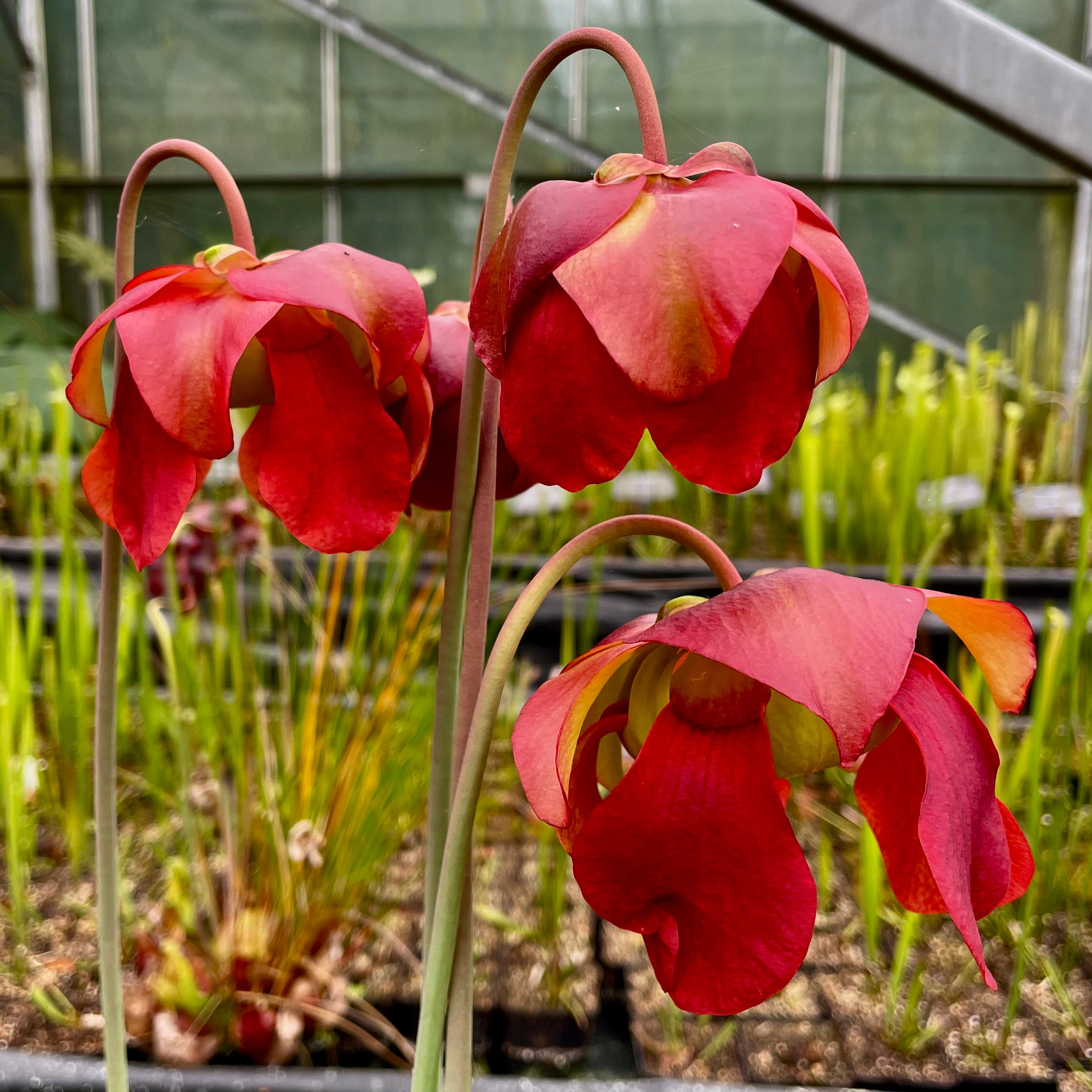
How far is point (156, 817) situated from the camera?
2.60 feet

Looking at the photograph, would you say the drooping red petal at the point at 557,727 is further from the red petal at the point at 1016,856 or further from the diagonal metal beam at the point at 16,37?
the diagonal metal beam at the point at 16,37

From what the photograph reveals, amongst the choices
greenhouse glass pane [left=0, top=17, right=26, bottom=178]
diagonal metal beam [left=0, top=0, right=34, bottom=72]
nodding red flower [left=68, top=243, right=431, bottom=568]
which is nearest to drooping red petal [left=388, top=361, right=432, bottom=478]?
nodding red flower [left=68, top=243, right=431, bottom=568]

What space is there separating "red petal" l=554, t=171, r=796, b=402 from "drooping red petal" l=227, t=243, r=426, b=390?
41 mm

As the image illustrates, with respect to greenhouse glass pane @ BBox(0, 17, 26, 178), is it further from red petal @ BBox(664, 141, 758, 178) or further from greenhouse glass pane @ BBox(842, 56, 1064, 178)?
red petal @ BBox(664, 141, 758, 178)

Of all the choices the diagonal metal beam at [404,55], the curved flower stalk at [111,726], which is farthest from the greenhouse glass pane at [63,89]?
the curved flower stalk at [111,726]

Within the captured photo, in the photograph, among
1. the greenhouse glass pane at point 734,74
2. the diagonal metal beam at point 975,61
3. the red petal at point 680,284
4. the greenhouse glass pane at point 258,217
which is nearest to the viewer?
the red petal at point 680,284

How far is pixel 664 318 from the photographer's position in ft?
0.44

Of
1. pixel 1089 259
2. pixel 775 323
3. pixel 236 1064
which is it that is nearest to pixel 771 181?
pixel 775 323

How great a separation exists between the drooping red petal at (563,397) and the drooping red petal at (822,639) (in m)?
0.03

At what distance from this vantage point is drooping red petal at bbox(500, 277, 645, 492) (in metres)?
0.15

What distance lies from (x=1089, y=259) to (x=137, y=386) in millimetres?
2012

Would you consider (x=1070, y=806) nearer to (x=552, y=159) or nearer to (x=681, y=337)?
(x=681, y=337)

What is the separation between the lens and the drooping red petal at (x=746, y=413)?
5.8 inches

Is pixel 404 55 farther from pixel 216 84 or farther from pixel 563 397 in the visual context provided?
pixel 563 397
